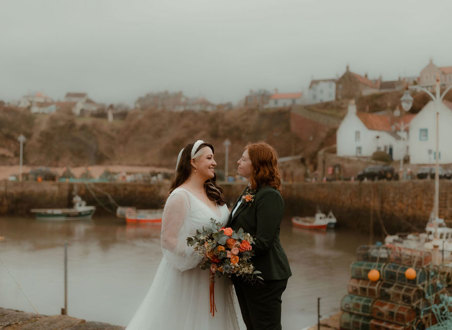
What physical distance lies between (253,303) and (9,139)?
5511cm

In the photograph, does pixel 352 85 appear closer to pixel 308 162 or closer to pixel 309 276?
pixel 308 162

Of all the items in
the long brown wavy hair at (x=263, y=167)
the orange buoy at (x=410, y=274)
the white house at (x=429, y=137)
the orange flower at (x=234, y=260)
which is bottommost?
the orange buoy at (x=410, y=274)

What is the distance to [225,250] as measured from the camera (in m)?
2.19

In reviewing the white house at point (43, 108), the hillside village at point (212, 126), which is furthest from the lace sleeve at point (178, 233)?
the white house at point (43, 108)

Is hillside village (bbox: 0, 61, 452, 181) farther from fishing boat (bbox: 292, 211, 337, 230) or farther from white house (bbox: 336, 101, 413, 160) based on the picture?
fishing boat (bbox: 292, 211, 337, 230)

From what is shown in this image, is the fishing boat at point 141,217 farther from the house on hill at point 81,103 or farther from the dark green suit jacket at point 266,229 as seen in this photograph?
the house on hill at point 81,103

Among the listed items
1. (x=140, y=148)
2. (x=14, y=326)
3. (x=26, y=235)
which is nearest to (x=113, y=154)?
(x=140, y=148)

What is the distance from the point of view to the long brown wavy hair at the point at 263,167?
7.61 ft

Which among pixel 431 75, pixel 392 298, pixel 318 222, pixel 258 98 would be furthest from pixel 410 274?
pixel 258 98

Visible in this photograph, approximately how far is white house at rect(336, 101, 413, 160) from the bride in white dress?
96.3ft

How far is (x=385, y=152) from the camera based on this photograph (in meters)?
29.3

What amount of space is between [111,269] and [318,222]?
1252cm

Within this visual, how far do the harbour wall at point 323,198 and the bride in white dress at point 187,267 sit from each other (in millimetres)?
19799

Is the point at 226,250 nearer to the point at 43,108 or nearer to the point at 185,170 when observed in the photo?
the point at 185,170
